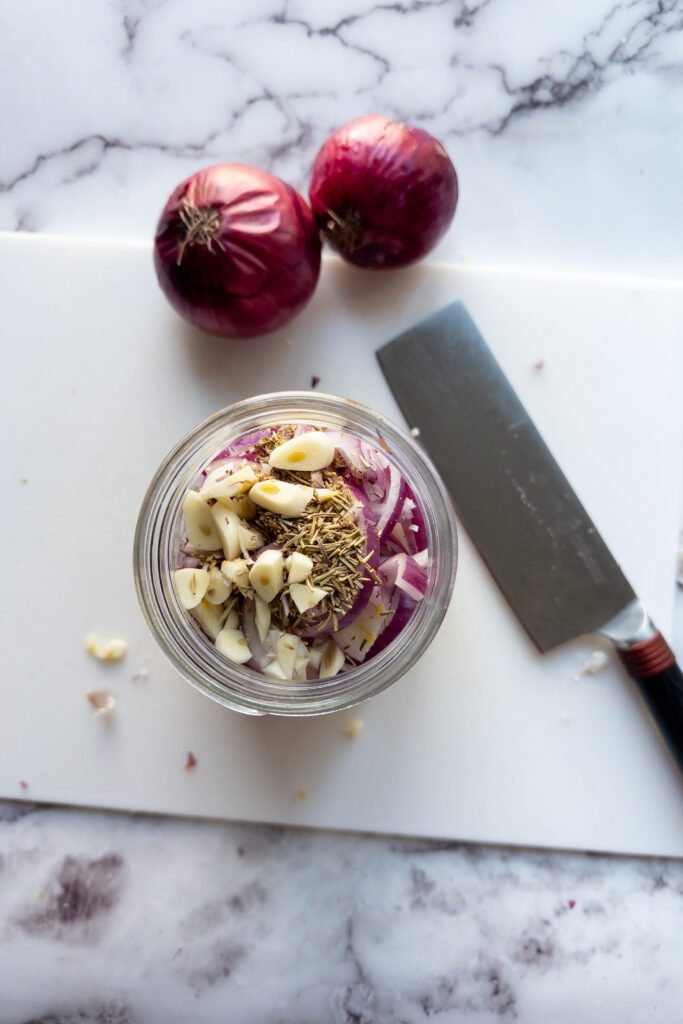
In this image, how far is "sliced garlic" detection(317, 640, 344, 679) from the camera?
91 centimetres

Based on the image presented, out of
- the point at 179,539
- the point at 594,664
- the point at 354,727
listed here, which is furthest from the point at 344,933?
the point at 179,539

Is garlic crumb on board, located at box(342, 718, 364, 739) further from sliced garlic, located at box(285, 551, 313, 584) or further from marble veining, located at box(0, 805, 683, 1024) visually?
sliced garlic, located at box(285, 551, 313, 584)

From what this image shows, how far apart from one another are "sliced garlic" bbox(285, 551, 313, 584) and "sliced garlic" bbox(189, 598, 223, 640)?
11 centimetres

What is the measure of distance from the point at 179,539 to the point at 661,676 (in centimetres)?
63

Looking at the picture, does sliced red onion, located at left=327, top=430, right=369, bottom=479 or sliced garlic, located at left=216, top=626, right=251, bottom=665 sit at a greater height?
sliced red onion, located at left=327, top=430, right=369, bottom=479

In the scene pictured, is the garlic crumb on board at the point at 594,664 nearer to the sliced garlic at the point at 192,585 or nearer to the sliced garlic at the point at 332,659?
the sliced garlic at the point at 332,659

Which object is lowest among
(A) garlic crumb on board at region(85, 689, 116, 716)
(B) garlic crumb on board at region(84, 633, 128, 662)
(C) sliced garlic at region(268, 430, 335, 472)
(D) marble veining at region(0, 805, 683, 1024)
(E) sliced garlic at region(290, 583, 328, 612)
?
(D) marble veining at region(0, 805, 683, 1024)

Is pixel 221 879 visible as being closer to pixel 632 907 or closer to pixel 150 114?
pixel 632 907

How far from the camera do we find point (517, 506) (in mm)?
1107

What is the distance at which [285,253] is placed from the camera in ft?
3.29

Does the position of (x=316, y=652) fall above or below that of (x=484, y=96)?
below

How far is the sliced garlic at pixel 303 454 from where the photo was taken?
2.87 feet

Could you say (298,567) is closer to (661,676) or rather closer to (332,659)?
(332,659)

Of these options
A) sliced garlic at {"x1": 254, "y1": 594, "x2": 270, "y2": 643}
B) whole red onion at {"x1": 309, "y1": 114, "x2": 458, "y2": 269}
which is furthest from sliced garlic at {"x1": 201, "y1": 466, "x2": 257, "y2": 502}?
whole red onion at {"x1": 309, "y1": 114, "x2": 458, "y2": 269}
